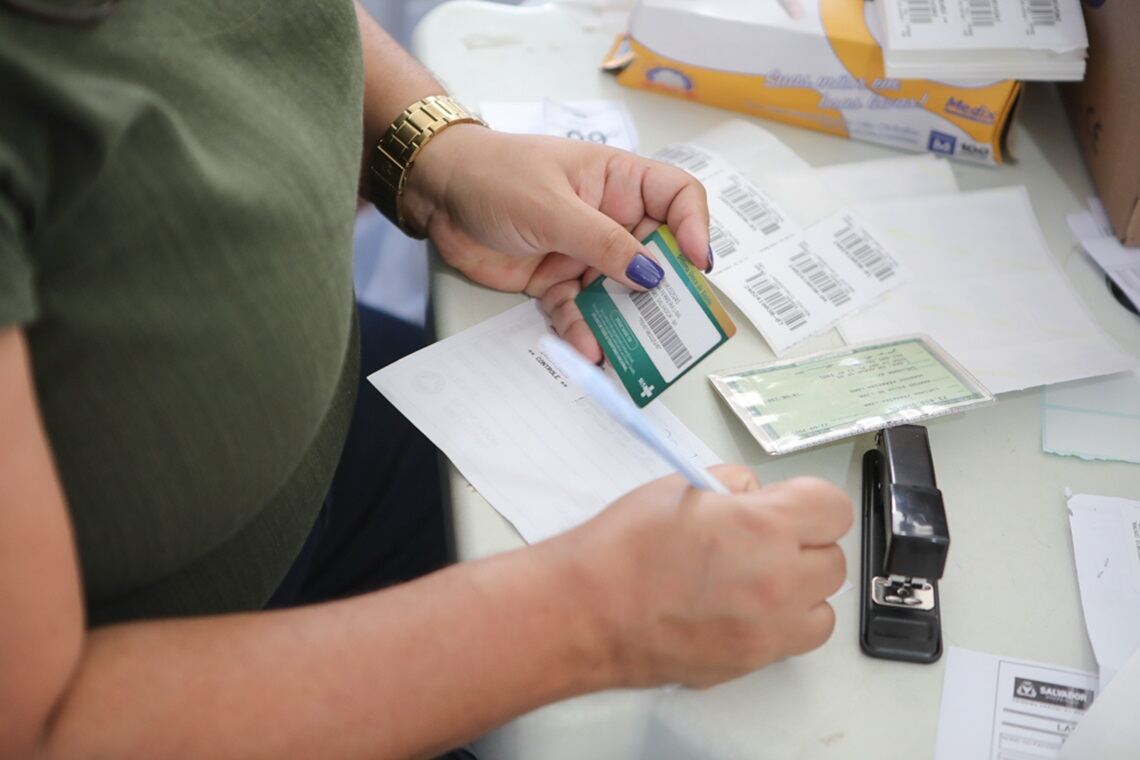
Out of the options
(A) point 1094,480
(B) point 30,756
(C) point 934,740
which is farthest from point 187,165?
(A) point 1094,480

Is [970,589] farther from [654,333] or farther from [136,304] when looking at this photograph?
[136,304]

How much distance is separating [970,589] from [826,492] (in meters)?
0.16

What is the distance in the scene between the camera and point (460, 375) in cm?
84

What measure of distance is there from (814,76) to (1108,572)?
585 mm

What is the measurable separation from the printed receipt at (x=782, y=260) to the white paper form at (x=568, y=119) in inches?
2.9

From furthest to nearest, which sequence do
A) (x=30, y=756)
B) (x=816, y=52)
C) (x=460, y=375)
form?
(x=816, y=52)
(x=460, y=375)
(x=30, y=756)

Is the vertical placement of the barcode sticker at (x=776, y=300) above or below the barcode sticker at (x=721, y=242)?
below

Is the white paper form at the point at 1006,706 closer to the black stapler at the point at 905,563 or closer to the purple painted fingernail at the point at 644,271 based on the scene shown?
the black stapler at the point at 905,563

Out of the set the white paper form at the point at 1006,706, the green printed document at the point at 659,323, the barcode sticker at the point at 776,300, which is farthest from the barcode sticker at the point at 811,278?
the white paper form at the point at 1006,706

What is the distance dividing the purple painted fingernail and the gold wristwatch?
23 cm

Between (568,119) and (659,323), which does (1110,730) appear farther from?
(568,119)

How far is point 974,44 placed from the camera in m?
1.04

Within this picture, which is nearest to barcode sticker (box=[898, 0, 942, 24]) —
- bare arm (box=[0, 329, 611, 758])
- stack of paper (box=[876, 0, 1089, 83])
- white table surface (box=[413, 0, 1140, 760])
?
stack of paper (box=[876, 0, 1089, 83])

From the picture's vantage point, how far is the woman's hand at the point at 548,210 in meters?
0.85
